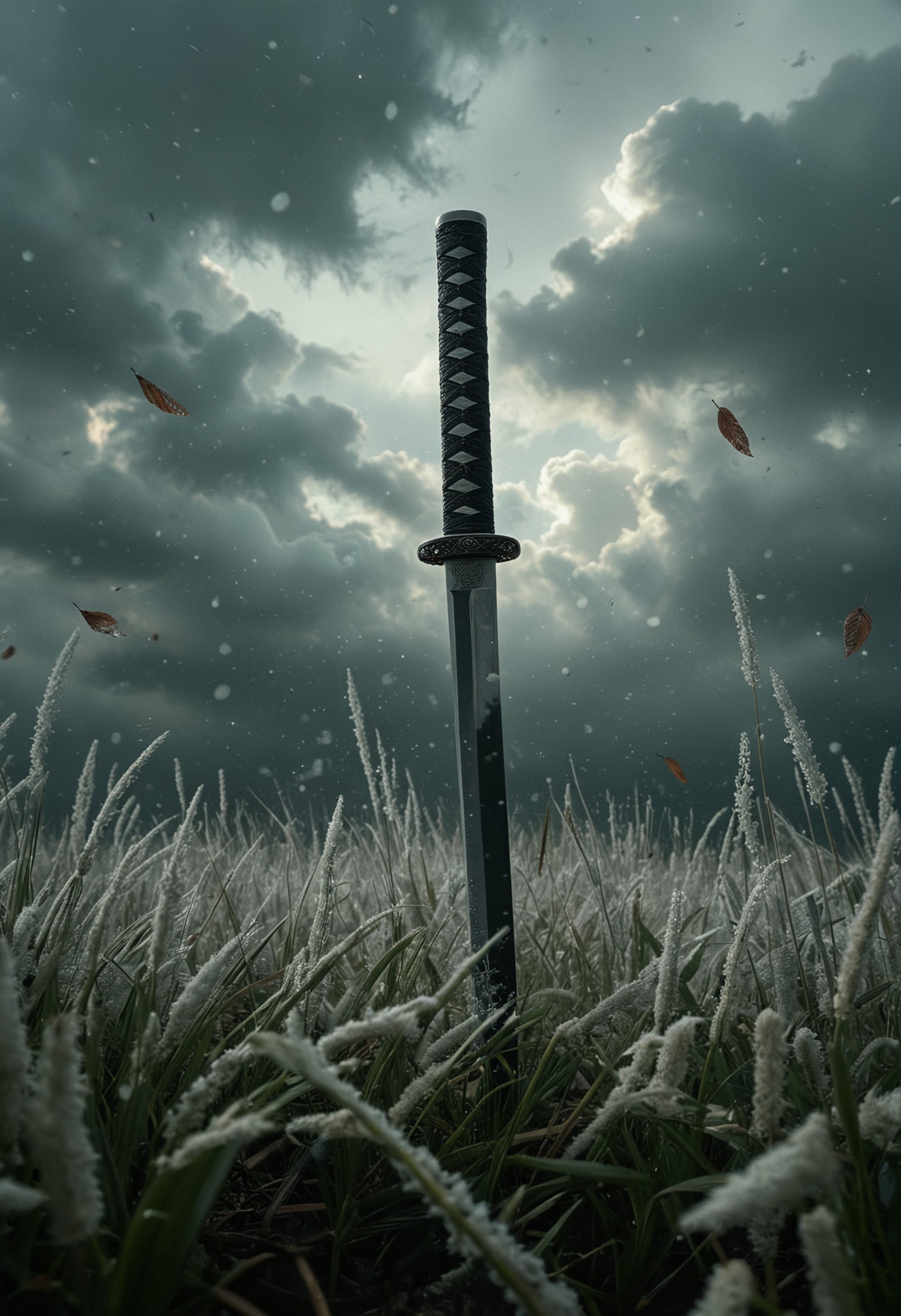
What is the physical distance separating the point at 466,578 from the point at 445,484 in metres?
0.23

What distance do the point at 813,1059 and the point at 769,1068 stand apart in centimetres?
39

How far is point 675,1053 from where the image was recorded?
761 millimetres

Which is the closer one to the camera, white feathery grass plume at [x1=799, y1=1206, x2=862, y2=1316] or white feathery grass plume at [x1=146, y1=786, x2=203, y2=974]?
white feathery grass plume at [x1=799, y1=1206, x2=862, y2=1316]

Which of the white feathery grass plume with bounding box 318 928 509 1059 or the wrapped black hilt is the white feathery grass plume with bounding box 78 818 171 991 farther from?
A: the wrapped black hilt

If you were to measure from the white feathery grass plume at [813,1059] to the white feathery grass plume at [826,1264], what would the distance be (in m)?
0.50

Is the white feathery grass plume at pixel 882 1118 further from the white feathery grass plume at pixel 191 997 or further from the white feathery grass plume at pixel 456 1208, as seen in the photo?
the white feathery grass plume at pixel 191 997

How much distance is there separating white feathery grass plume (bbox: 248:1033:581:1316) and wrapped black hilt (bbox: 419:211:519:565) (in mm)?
1176

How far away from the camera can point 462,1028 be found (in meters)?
1.11

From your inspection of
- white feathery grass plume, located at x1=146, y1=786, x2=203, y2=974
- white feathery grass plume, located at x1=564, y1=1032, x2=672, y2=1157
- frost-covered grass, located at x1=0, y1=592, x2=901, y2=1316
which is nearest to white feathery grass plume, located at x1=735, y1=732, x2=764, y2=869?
frost-covered grass, located at x1=0, y1=592, x2=901, y2=1316

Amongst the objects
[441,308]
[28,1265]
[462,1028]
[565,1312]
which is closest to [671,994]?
[462,1028]

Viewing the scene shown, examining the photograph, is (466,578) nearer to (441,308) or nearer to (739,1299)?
(441,308)

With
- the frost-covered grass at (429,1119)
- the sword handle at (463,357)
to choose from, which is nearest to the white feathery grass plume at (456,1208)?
the frost-covered grass at (429,1119)

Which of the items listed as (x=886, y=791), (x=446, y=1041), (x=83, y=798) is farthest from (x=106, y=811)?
(x=886, y=791)

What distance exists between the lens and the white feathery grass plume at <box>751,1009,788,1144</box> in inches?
25.8
